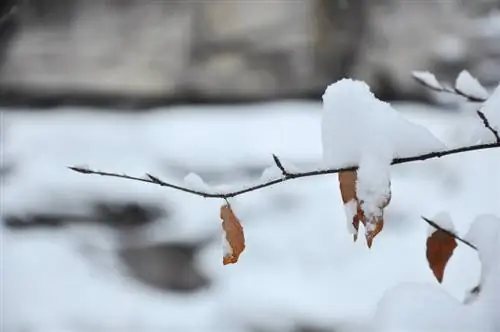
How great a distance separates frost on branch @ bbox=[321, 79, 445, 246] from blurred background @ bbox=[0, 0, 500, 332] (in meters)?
0.93

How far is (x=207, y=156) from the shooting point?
1.65 meters

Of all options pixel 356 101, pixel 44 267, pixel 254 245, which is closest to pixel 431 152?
pixel 356 101

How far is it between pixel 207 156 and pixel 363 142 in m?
1.22

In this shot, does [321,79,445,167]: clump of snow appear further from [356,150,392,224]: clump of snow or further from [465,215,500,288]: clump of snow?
[465,215,500,288]: clump of snow

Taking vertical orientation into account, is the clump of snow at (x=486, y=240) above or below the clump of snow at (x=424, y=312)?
above

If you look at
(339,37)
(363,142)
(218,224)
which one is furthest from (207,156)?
(363,142)

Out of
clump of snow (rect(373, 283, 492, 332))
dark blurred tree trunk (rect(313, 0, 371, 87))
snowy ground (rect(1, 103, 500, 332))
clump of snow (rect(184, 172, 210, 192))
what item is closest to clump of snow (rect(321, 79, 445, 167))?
clump of snow (rect(184, 172, 210, 192))

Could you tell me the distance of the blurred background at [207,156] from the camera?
143cm

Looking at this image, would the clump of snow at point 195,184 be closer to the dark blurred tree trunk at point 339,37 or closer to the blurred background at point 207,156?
the blurred background at point 207,156

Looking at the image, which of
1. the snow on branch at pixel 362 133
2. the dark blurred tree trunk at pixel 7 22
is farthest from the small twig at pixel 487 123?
the dark blurred tree trunk at pixel 7 22

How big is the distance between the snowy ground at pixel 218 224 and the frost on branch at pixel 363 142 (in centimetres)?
91

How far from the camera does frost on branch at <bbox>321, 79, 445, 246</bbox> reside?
44 centimetres

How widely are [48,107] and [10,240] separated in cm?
40

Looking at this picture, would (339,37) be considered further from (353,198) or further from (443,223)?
(353,198)
